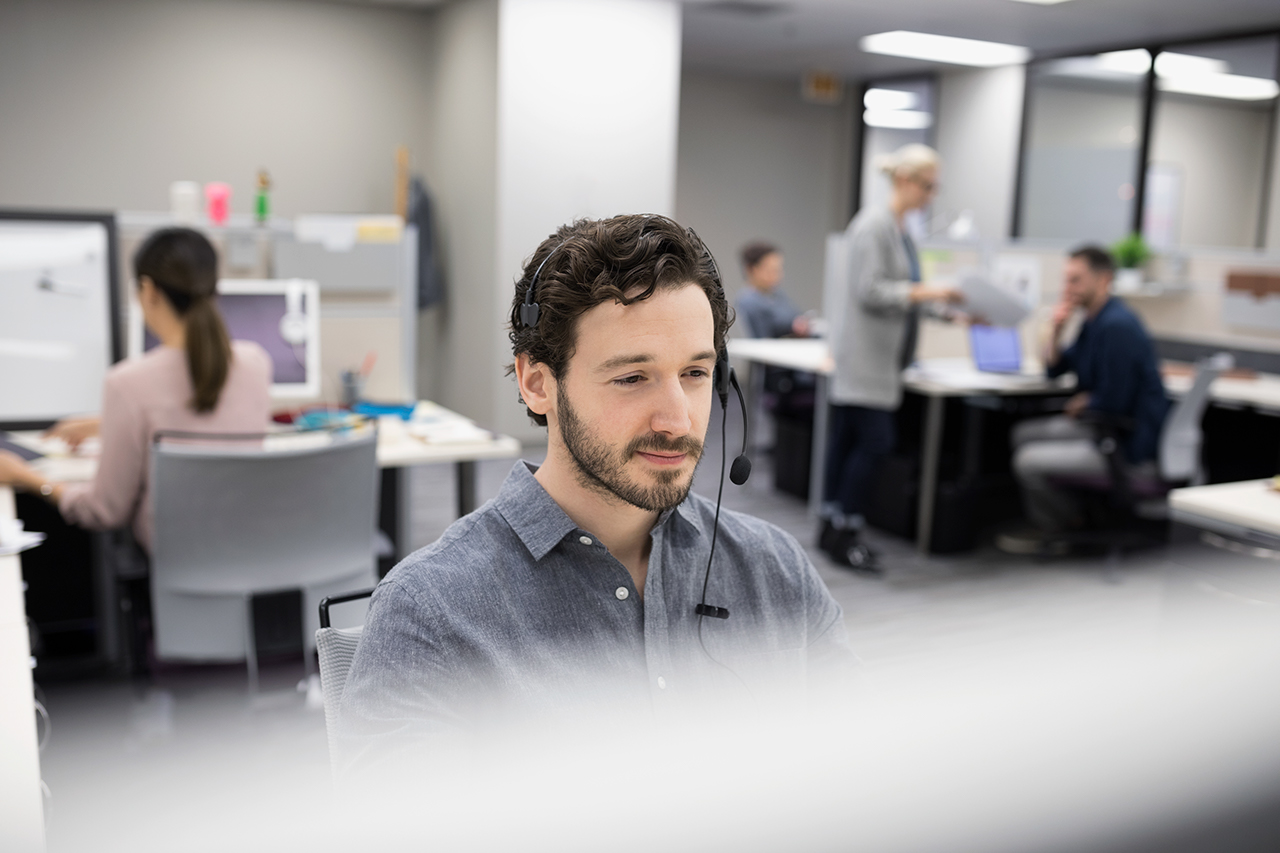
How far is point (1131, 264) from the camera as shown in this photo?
485 centimetres

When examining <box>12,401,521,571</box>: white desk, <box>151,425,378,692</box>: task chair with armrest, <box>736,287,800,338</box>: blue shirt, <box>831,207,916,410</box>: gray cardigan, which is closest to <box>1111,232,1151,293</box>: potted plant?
<box>831,207,916,410</box>: gray cardigan

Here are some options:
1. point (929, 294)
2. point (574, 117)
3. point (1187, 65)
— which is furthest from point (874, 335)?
point (1187, 65)

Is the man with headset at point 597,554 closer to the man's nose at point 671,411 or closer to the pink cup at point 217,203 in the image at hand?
the man's nose at point 671,411

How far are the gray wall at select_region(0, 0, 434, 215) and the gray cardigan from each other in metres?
3.25

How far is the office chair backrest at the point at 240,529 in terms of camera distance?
1.94 m

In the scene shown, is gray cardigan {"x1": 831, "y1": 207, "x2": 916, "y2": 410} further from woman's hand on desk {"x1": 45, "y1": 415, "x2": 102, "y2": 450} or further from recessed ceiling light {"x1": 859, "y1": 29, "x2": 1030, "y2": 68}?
recessed ceiling light {"x1": 859, "y1": 29, "x2": 1030, "y2": 68}

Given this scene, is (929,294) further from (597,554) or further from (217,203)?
(597,554)

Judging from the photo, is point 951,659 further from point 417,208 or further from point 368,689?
point 417,208

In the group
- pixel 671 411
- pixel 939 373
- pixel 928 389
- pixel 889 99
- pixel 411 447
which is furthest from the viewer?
pixel 889 99

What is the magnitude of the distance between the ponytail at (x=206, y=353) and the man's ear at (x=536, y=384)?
139 cm

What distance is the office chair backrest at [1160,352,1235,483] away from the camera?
3551 millimetres

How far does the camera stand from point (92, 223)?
2.63 m

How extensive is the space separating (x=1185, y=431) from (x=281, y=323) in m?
2.96

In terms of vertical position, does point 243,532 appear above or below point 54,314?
below
